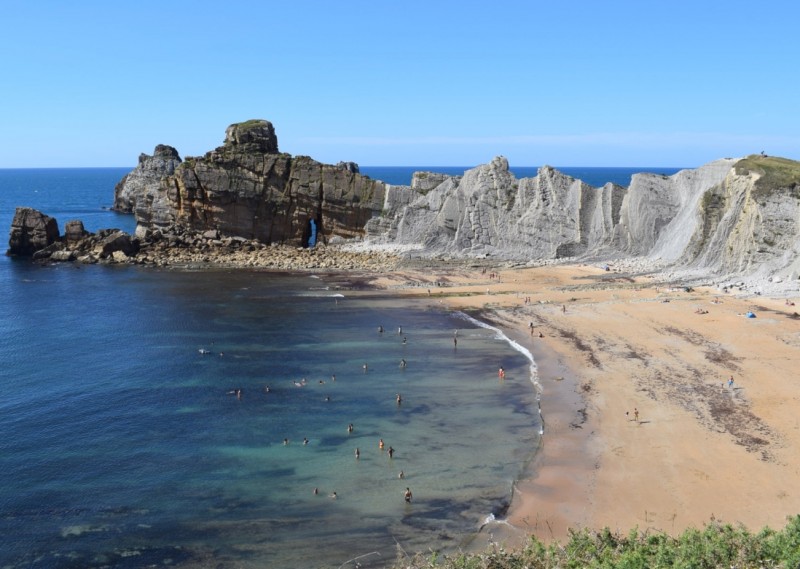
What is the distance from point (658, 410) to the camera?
38000mm

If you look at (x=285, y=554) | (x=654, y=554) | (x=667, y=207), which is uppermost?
(x=667, y=207)

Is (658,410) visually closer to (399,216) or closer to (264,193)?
(399,216)

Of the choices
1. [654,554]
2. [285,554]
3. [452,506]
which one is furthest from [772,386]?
[285,554]

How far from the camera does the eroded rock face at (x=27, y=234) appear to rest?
92.0 metres

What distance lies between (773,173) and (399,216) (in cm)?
4414

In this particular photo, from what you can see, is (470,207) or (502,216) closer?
(502,216)

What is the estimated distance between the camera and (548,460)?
32.8m

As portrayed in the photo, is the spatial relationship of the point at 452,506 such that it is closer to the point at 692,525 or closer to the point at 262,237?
the point at 692,525

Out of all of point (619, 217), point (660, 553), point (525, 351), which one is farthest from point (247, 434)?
point (619, 217)

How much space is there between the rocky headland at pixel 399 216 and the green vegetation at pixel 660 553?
5766 cm

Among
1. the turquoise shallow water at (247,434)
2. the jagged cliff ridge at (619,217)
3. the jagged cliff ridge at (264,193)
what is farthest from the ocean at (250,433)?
the jagged cliff ridge at (264,193)

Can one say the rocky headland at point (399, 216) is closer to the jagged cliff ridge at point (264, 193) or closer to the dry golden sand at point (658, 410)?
the jagged cliff ridge at point (264, 193)

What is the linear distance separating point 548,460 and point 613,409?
755cm

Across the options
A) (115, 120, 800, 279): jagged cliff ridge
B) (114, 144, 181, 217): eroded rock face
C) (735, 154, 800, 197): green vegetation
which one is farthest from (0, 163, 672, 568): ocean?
(114, 144, 181, 217): eroded rock face
